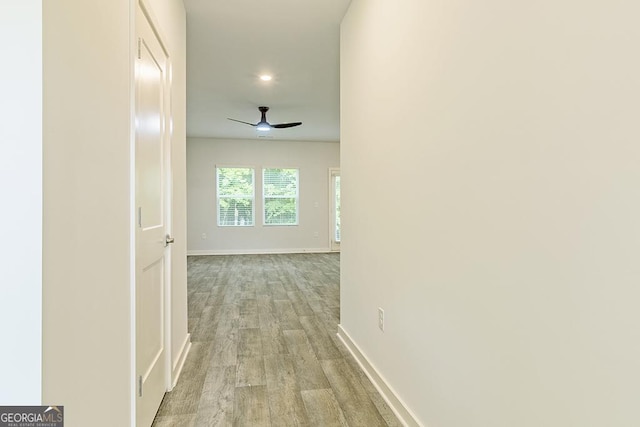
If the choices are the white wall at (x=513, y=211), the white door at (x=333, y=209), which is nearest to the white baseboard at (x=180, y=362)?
the white wall at (x=513, y=211)

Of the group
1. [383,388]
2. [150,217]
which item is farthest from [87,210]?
[383,388]

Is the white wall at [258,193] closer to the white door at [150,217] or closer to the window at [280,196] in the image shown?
the window at [280,196]

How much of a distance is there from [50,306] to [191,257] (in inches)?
276

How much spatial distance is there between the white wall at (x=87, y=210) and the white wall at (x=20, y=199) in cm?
2

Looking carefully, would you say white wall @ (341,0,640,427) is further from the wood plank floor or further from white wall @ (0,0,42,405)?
white wall @ (0,0,42,405)

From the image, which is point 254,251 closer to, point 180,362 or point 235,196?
point 235,196

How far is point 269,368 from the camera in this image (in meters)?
2.41

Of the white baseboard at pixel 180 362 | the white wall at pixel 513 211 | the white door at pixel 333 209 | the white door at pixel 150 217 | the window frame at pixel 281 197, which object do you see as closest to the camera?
the white wall at pixel 513 211

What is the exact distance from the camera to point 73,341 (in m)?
0.98

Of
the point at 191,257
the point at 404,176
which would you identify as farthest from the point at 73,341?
the point at 191,257

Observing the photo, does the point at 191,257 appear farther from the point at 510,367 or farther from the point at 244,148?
the point at 510,367

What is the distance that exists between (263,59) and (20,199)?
11.0ft

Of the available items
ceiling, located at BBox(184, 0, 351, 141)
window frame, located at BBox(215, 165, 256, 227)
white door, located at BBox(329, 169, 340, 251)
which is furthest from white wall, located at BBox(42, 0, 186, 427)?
white door, located at BBox(329, 169, 340, 251)

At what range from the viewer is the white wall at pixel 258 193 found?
25.8 ft
